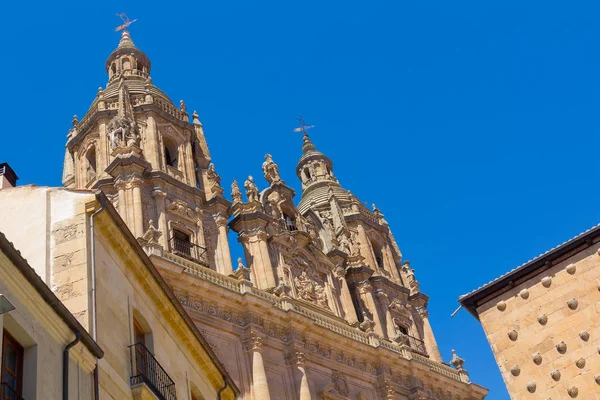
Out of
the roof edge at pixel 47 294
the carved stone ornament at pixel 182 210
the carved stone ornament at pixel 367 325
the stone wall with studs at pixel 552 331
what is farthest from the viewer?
the carved stone ornament at pixel 367 325

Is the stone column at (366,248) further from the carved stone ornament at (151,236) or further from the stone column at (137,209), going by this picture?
the carved stone ornament at (151,236)

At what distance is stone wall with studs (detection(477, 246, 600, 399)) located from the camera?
15422 millimetres

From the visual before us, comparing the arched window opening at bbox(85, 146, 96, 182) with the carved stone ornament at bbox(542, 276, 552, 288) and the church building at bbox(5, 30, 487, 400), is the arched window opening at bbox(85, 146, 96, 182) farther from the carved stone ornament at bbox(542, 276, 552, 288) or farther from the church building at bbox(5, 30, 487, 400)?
the carved stone ornament at bbox(542, 276, 552, 288)

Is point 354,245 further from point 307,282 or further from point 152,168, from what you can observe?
point 152,168

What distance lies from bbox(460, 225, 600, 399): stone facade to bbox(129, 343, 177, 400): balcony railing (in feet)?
21.3

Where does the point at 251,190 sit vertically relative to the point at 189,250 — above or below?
above

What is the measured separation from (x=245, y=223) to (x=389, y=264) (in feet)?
36.3

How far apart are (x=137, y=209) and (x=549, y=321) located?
18.6 meters

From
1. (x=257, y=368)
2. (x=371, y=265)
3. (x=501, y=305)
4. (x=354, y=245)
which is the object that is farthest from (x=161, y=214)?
(x=501, y=305)

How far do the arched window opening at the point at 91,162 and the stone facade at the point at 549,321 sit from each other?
22589 mm

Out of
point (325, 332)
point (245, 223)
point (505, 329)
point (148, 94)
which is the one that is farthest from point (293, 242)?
point (505, 329)

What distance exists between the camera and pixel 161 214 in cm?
3195

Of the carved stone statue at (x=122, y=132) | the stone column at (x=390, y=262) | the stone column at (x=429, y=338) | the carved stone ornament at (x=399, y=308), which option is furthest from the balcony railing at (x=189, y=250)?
the stone column at (x=390, y=262)

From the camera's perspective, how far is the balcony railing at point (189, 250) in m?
31.5
